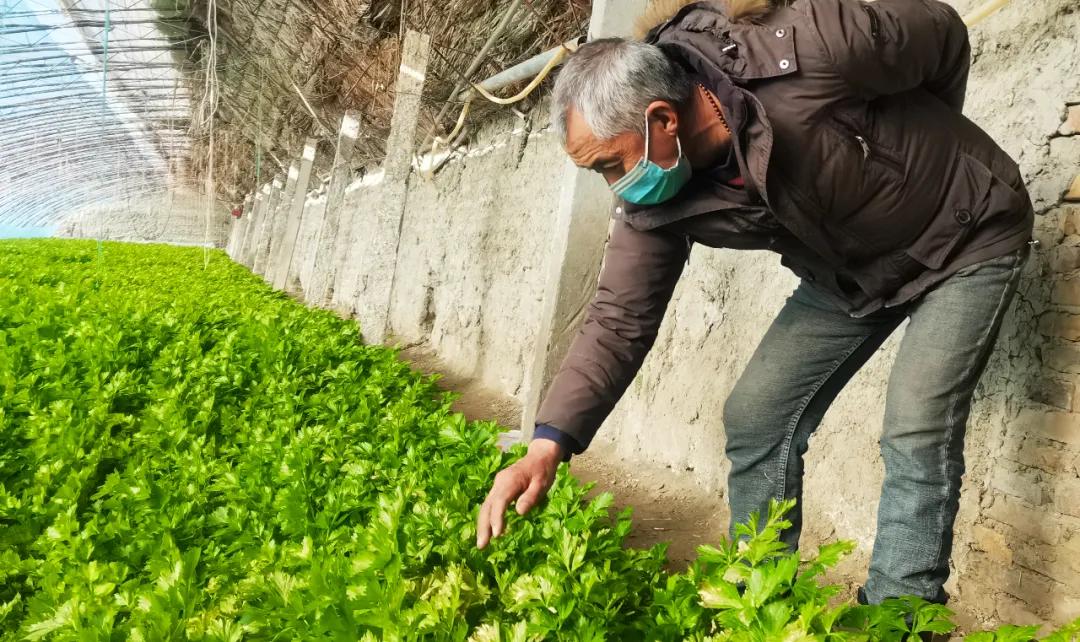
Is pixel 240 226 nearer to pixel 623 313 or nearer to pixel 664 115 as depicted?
pixel 623 313

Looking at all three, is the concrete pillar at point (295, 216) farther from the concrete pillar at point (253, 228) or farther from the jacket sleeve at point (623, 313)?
the jacket sleeve at point (623, 313)

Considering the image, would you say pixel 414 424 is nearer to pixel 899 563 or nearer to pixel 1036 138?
pixel 899 563

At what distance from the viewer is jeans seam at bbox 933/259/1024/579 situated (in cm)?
187

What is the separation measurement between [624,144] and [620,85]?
154mm

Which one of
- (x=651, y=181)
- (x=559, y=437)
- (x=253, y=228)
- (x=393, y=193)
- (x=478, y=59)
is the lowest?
(x=559, y=437)

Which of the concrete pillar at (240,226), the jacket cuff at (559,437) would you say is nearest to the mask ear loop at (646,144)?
the jacket cuff at (559,437)

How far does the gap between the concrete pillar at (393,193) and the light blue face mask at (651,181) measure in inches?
192

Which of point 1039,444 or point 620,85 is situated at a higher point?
point 620,85

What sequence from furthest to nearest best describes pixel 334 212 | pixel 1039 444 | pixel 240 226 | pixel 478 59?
pixel 240 226 < pixel 334 212 < pixel 478 59 < pixel 1039 444

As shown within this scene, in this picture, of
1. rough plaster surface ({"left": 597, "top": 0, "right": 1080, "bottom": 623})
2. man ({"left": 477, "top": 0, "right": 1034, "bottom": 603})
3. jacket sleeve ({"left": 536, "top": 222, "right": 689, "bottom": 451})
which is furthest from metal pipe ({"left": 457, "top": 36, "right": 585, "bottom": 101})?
man ({"left": 477, "top": 0, "right": 1034, "bottom": 603})

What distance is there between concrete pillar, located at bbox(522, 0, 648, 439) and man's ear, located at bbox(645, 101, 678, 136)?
234 centimetres

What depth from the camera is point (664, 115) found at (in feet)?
6.26

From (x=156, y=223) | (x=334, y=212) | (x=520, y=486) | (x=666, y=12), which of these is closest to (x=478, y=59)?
(x=334, y=212)

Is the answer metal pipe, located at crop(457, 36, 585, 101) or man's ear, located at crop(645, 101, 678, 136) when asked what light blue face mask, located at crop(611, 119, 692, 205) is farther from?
metal pipe, located at crop(457, 36, 585, 101)
